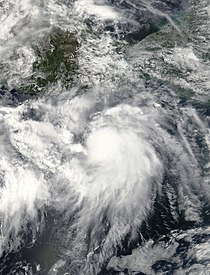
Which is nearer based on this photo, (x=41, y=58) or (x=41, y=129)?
(x=41, y=129)

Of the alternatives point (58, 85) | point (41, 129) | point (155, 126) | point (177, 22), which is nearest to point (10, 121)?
point (41, 129)

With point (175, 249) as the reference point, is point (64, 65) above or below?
above

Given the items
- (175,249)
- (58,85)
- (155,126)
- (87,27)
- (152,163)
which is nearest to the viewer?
(175,249)

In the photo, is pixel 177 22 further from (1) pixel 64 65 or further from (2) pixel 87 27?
(1) pixel 64 65

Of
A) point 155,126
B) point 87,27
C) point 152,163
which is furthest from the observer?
Answer: point 87,27

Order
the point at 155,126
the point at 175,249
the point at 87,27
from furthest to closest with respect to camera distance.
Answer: the point at 87,27 → the point at 155,126 → the point at 175,249

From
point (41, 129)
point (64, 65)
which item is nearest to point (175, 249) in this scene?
point (41, 129)

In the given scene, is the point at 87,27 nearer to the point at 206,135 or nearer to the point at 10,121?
the point at 10,121

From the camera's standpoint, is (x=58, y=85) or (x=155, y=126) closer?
(x=155, y=126)

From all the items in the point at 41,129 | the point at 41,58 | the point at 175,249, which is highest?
the point at 41,58
